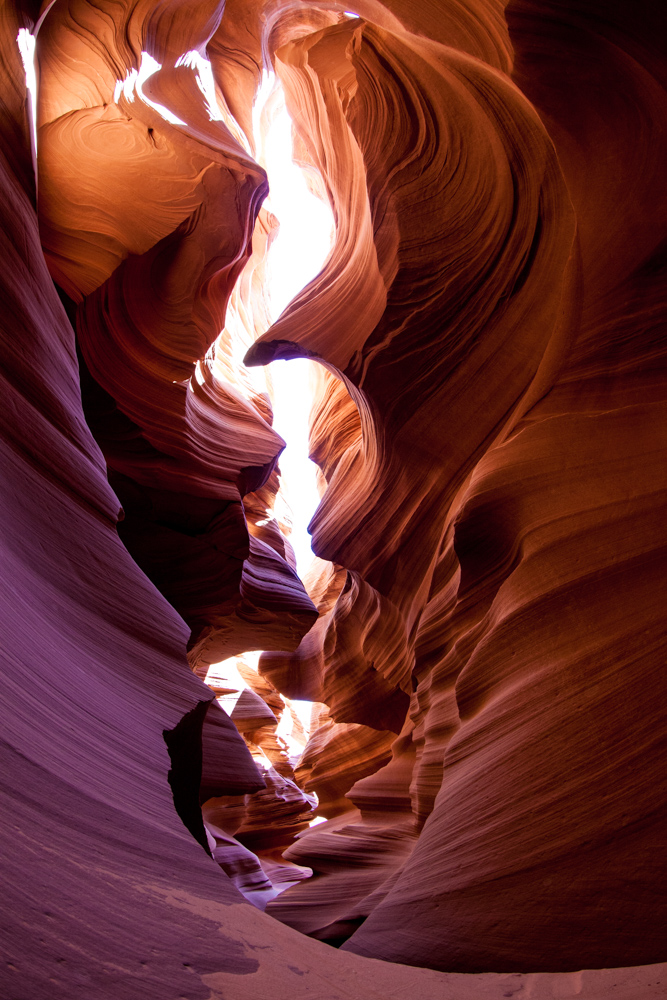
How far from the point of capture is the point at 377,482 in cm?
532

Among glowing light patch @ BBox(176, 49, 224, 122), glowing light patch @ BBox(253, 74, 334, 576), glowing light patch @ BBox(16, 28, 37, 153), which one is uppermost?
glowing light patch @ BBox(16, 28, 37, 153)

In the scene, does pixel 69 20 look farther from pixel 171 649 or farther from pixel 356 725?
pixel 356 725

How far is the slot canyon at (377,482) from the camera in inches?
69.8

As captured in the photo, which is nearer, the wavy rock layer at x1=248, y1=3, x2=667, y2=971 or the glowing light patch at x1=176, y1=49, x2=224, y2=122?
the wavy rock layer at x1=248, y1=3, x2=667, y2=971

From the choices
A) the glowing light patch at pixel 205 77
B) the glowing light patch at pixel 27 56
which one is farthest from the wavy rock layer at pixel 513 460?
the glowing light patch at pixel 27 56

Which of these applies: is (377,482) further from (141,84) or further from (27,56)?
(141,84)

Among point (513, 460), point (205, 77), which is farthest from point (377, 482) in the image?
point (205, 77)

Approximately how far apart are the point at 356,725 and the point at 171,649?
686 centimetres

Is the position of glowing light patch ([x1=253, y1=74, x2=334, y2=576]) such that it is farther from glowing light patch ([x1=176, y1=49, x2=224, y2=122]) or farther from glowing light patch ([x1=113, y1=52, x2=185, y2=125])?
glowing light patch ([x1=113, y1=52, x2=185, y2=125])

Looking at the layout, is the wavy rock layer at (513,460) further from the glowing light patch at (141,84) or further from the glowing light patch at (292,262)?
the glowing light patch at (292,262)

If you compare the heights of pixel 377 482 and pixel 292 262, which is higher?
pixel 292 262

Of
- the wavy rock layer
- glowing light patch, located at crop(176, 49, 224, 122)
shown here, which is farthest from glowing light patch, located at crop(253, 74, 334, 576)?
the wavy rock layer

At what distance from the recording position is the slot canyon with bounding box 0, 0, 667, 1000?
5.82 feet

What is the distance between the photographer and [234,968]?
1.33m
